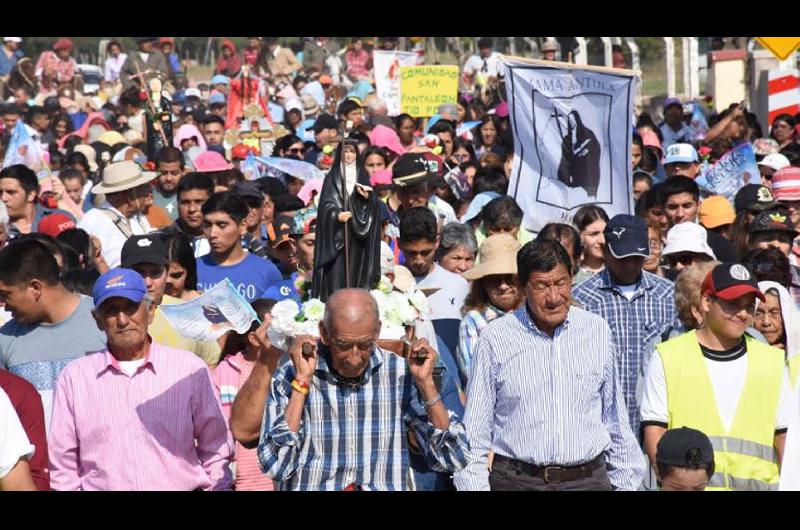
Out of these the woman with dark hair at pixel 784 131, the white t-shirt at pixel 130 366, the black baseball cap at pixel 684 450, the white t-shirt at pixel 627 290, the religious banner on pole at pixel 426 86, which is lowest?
the black baseball cap at pixel 684 450

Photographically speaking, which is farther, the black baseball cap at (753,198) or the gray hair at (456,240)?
the black baseball cap at (753,198)

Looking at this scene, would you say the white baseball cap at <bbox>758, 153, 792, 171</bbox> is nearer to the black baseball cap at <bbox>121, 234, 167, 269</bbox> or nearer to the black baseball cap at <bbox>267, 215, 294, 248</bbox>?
the black baseball cap at <bbox>267, 215, 294, 248</bbox>

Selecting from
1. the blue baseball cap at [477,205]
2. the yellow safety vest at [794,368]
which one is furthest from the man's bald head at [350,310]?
the blue baseball cap at [477,205]

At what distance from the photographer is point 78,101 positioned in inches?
1053

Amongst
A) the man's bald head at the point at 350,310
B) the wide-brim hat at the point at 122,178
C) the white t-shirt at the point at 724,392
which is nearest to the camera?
the man's bald head at the point at 350,310

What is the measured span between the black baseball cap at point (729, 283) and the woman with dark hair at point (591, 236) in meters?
3.26

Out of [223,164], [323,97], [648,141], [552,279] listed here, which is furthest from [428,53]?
[552,279]

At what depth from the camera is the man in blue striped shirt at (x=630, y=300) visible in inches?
330

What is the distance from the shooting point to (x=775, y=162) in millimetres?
15148

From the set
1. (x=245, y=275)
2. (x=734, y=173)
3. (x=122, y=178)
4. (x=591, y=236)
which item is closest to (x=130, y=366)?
(x=245, y=275)

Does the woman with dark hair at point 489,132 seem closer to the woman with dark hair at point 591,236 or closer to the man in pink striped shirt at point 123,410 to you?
the woman with dark hair at point 591,236

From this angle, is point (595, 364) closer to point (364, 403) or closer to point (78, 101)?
point (364, 403)

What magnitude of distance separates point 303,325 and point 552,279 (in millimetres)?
1266

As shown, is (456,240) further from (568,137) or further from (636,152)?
(636,152)
